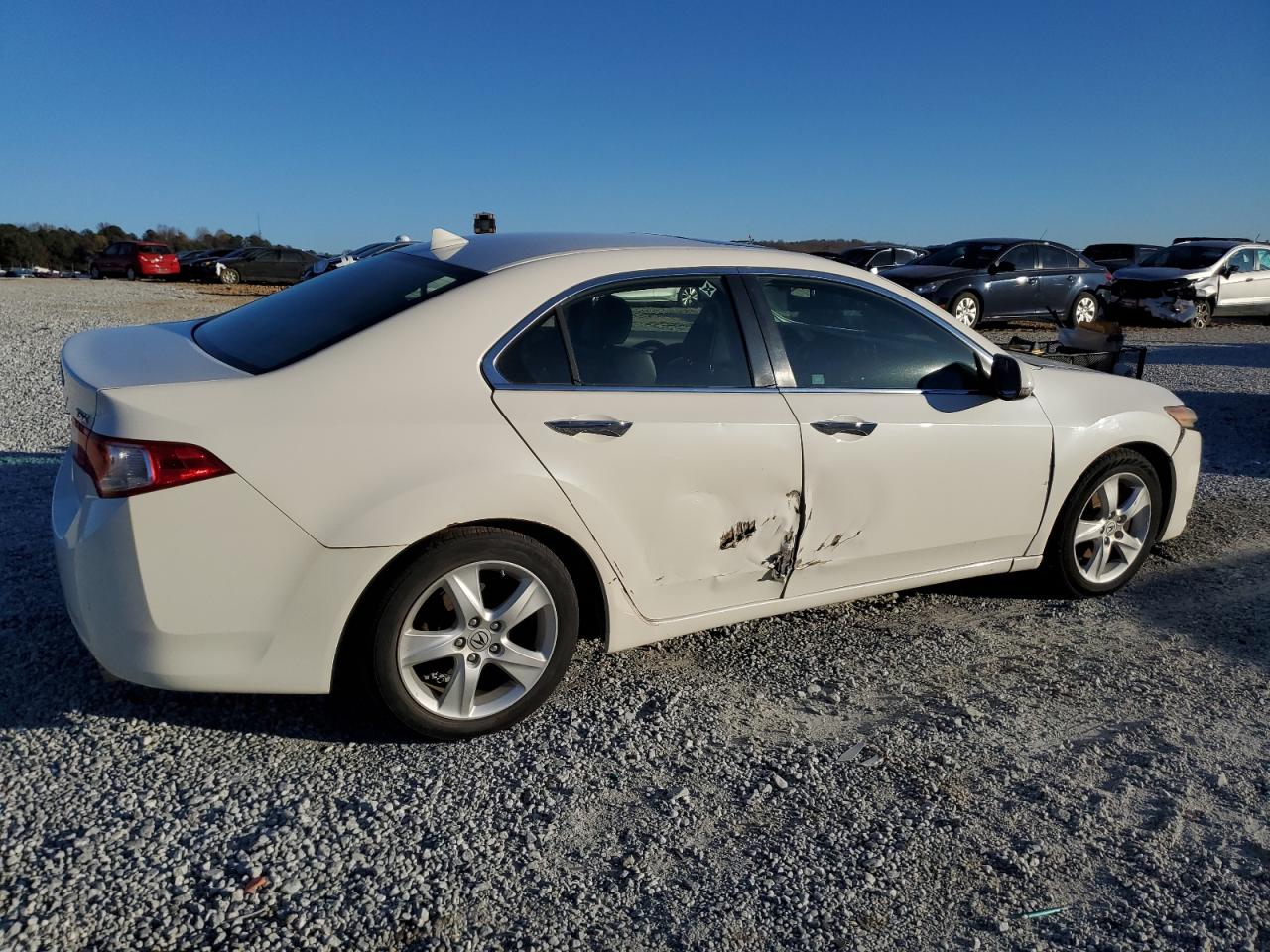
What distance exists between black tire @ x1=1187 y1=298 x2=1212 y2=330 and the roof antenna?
18.0 meters

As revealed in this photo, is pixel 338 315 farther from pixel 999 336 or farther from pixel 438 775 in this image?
pixel 999 336

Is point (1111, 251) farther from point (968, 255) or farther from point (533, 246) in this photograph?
point (533, 246)

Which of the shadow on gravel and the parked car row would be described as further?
the parked car row

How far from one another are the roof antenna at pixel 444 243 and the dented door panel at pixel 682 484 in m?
0.88

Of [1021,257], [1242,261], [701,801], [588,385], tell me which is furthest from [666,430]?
[1242,261]

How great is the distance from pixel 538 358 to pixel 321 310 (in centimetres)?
80

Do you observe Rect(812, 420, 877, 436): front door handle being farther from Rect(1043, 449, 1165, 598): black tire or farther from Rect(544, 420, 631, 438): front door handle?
Rect(1043, 449, 1165, 598): black tire

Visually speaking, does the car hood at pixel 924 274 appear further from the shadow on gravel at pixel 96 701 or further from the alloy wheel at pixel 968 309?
the shadow on gravel at pixel 96 701

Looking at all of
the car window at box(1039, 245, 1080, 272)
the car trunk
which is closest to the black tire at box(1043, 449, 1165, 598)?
the car trunk

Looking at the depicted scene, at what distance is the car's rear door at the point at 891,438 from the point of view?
366 centimetres

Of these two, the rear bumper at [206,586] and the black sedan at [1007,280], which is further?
the black sedan at [1007,280]

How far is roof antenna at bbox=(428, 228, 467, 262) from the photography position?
3.72 metres

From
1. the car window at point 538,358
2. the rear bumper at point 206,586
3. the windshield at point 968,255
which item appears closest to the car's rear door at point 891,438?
the car window at point 538,358

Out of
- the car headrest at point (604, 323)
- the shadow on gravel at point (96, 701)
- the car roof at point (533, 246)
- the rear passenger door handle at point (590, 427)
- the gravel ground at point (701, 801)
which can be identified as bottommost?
the gravel ground at point (701, 801)
